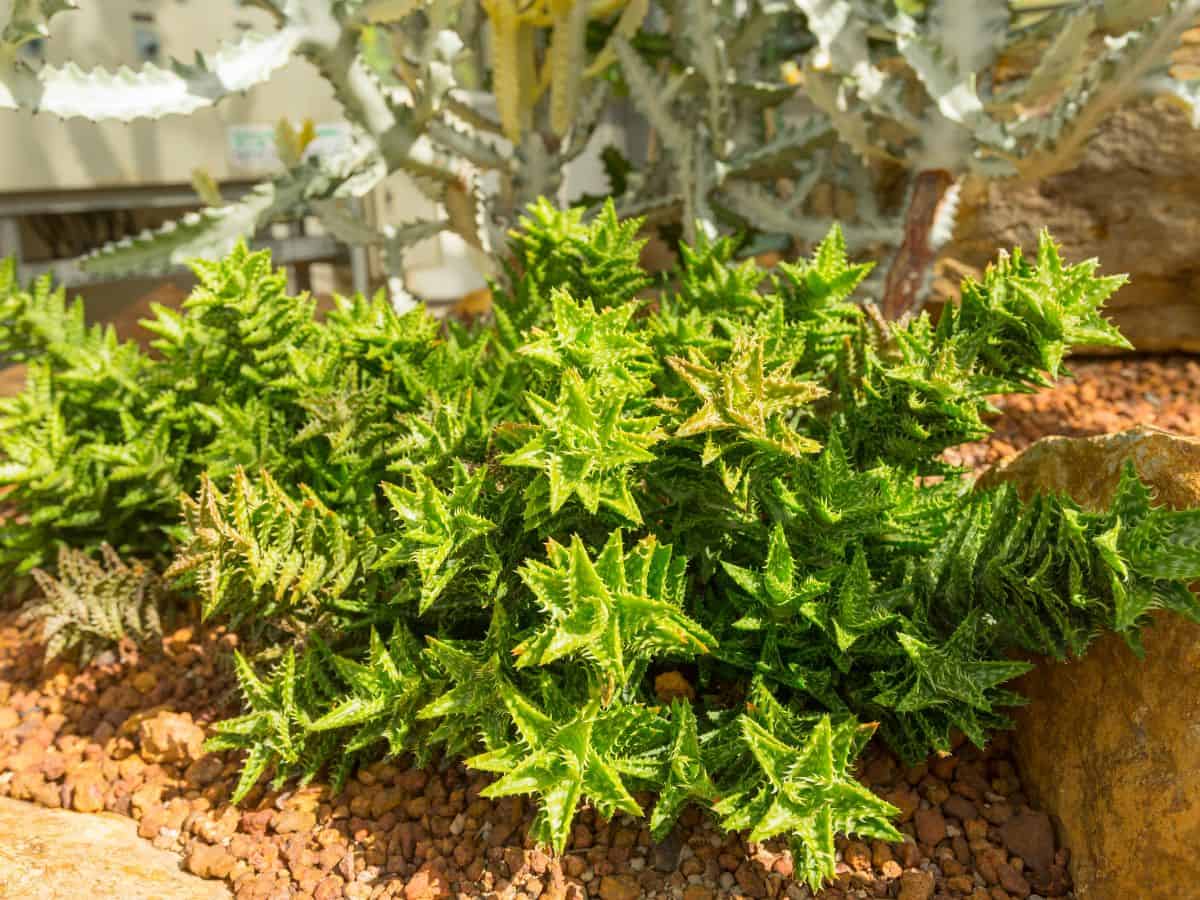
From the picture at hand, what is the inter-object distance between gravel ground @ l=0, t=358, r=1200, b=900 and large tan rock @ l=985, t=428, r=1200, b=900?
71 mm

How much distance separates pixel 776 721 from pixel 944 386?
1.70ft

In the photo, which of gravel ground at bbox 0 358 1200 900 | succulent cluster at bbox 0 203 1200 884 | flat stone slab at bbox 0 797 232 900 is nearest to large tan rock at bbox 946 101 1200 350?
succulent cluster at bbox 0 203 1200 884

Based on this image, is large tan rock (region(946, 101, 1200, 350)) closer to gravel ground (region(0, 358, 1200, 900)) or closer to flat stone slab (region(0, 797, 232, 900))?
gravel ground (region(0, 358, 1200, 900))

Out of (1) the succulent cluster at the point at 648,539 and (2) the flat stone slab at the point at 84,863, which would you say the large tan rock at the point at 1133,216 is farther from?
(2) the flat stone slab at the point at 84,863

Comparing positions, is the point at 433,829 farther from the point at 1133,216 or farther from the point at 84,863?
the point at 1133,216

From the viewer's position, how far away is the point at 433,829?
1531 mm

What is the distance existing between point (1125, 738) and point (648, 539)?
29.6 inches

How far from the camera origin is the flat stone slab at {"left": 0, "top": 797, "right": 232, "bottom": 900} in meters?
1.40

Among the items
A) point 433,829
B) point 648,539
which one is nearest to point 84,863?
point 433,829

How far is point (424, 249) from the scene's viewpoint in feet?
14.2

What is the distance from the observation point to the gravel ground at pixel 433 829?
1.41m

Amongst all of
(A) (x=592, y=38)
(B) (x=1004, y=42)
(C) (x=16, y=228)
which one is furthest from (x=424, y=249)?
(B) (x=1004, y=42)

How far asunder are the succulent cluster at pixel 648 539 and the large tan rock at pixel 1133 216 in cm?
161

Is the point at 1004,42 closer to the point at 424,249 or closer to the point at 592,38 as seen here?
the point at 592,38
